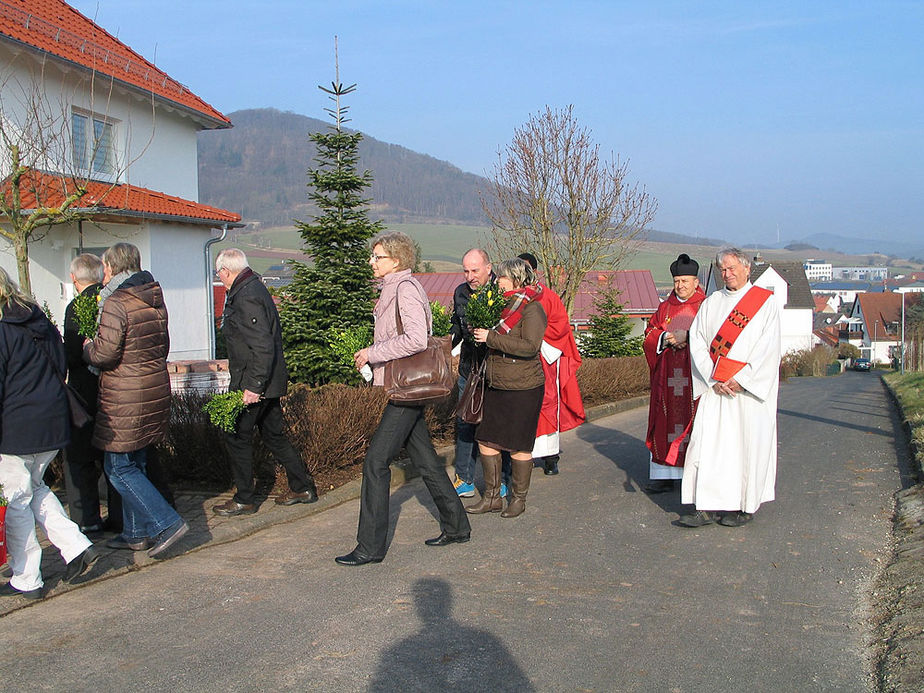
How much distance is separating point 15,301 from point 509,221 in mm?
18924

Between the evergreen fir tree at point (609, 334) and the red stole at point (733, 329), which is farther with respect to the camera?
the evergreen fir tree at point (609, 334)

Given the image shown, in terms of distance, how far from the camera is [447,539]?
6.07 meters

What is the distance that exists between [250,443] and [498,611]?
2.71 metres

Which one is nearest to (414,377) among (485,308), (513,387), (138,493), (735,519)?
(485,308)

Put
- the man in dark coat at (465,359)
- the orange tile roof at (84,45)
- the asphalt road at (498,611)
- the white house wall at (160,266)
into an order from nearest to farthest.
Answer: the asphalt road at (498,611)
the man in dark coat at (465,359)
the orange tile roof at (84,45)
the white house wall at (160,266)

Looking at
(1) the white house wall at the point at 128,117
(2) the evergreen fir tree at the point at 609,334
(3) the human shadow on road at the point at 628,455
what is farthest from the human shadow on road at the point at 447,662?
(2) the evergreen fir tree at the point at 609,334

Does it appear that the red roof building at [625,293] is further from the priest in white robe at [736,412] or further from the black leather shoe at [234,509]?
the black leather shoe at [234,509]

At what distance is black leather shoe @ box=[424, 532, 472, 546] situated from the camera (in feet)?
19.8

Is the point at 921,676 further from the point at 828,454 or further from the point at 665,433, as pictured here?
the point at 828,454

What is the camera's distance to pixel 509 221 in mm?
23078

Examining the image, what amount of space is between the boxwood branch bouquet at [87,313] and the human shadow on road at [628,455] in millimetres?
4583

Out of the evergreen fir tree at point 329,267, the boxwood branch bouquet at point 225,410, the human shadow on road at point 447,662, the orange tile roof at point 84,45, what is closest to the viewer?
the human shadow on road at point 447,662

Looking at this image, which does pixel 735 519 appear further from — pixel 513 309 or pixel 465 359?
pixel 465 359

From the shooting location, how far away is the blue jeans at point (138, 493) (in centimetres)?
552
